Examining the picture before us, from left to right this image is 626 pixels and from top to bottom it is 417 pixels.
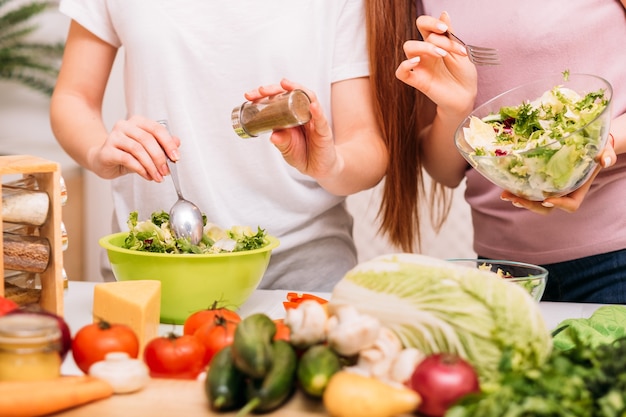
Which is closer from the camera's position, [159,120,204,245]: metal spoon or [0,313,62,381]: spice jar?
[0,313,62,381]: spice jar

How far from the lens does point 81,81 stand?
1.89m

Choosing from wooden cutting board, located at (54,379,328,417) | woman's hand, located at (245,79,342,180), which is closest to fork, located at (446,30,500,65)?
woman's hand, located at (245,79,342,180)

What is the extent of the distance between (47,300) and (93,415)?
47cm

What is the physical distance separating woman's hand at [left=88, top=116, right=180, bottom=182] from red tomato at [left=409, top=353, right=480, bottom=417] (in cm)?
78

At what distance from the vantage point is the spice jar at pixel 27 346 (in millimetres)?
879

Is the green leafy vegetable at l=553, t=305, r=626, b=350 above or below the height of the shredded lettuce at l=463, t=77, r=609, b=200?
below

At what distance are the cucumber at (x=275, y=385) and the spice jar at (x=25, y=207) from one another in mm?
549

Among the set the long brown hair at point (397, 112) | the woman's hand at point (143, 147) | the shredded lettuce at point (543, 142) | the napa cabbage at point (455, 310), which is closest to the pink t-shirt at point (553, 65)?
the long brown hair at point (397, 112)

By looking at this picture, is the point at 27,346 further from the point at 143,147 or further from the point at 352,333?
the point at 143,147

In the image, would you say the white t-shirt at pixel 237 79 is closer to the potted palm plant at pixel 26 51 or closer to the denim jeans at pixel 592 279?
the denim jeans at pixel 592 279

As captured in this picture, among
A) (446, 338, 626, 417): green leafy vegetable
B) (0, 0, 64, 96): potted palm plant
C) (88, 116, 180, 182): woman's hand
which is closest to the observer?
(446, 338, 626, 417): green leafy vegetable

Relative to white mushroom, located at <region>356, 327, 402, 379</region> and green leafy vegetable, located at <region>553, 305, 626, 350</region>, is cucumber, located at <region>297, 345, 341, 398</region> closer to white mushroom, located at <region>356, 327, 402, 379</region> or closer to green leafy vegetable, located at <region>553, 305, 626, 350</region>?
white mushroom, located at <region>356, 327, 402, 379</region>

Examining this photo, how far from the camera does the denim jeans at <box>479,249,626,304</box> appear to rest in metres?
1.72

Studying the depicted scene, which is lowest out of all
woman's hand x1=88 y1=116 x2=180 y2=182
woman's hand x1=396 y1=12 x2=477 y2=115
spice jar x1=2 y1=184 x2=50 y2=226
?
spice jar x1=2 y1=184 x2=50 y2=226
